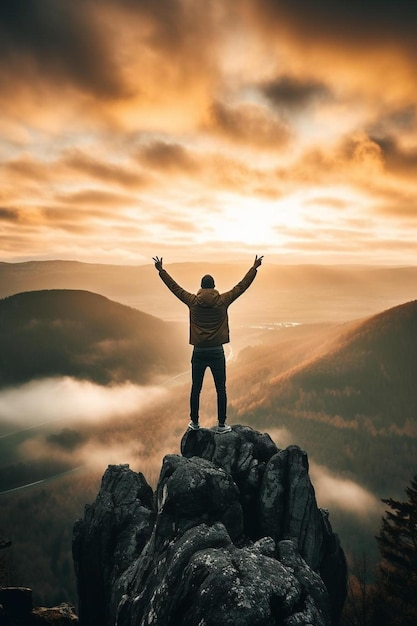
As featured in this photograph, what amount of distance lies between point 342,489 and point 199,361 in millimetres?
137159

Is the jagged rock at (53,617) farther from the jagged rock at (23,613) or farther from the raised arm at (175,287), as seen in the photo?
the raised arm at (175,287)

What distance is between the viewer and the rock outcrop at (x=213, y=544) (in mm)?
11727

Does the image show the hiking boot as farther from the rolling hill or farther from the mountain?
the mountain

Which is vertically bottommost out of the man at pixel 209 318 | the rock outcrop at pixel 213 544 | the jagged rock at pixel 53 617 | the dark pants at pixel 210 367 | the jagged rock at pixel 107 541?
the jagged rock at pixel 53 617

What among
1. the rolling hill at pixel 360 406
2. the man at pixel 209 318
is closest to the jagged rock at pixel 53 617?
the man at pixel 209 318

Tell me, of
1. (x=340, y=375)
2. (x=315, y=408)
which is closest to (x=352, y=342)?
(x=340, y=375)

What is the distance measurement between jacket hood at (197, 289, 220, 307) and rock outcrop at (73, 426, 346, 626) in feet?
26.7

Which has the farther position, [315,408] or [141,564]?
[315,408]

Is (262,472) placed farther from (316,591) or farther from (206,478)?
(316,591)

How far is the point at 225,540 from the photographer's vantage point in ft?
47.2

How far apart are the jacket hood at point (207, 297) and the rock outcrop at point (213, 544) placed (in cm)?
815

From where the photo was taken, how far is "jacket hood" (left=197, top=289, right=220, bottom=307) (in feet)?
56.1

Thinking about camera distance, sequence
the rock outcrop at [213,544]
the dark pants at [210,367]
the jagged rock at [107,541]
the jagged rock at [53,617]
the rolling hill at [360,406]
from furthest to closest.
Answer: the rolling hill at [360,406]
the jagged rock at [53,617]
the jagged rock at [107,541]
the dark pants at [210,367]
the rock outcrop at [213,544]

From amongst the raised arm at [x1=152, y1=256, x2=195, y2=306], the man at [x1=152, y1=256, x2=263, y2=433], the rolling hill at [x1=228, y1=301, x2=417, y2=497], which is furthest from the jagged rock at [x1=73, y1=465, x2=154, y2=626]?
the rolling hill at [x1=228, y1=301, x2=417, y2=497]
